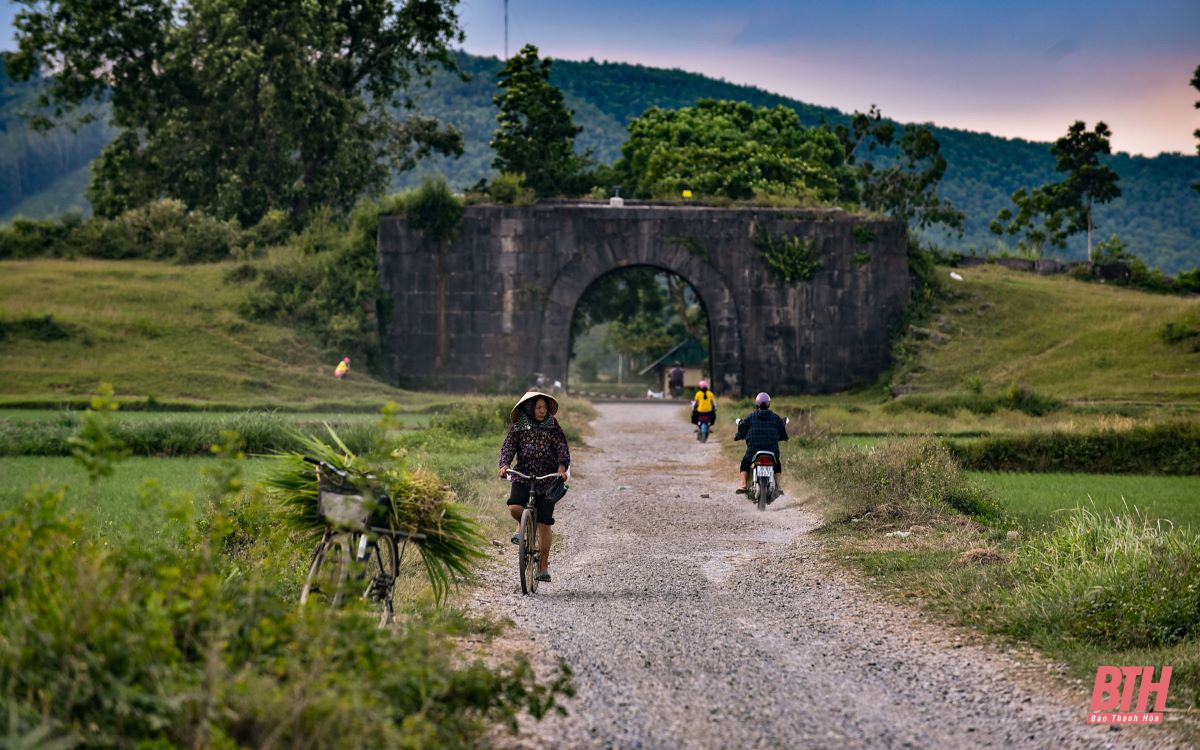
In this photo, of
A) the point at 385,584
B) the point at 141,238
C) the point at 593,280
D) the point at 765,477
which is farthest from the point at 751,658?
the point at 141,238

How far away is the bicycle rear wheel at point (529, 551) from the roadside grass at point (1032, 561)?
3024 millimetres

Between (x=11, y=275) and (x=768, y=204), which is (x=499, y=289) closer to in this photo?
(x=768, y=204)

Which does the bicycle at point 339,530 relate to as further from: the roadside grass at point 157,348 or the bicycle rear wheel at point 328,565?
the roadside grass at point 157,348

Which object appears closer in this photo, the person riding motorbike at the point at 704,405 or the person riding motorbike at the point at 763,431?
the person riding motorbike at the point at 763,431

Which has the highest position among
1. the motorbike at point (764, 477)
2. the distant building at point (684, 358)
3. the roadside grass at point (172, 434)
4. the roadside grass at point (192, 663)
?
the roadside grass at point (192, 663)

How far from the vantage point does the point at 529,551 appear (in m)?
11.4

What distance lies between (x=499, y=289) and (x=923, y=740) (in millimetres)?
33858

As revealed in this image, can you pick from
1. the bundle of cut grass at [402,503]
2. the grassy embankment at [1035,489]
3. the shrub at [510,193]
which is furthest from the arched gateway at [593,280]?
the bundle of cut grass at [402,503]

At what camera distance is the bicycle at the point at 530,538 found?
1114cm

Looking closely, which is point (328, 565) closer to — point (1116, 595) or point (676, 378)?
point (1116, 595)

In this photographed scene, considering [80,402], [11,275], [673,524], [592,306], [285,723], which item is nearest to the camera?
[285,723]

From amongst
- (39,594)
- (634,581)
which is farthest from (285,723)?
(634,581)

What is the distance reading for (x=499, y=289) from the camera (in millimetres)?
40125

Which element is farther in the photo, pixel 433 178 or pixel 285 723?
pixel 433 178
